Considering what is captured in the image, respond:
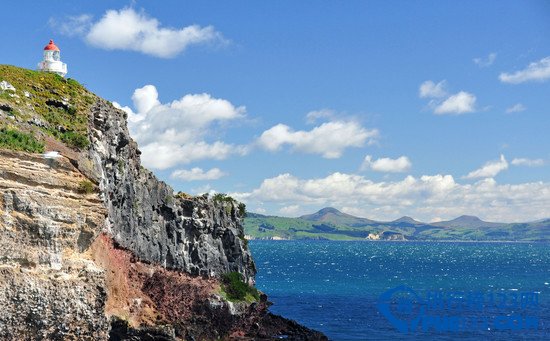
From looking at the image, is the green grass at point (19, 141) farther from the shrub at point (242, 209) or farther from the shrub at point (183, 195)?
the shrub at point (242, 209)

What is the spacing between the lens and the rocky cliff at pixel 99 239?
39.6 m

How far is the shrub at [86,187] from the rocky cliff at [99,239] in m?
0.08

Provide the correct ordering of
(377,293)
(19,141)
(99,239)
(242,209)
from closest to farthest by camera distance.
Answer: (19,141), (99,239), (242,209), (377,293)

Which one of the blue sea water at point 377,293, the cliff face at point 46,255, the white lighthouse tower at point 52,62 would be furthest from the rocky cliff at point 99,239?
the blue sea water at point 377,293

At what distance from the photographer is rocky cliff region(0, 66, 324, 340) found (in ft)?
130

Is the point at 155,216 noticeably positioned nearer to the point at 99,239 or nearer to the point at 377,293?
the point at 99,239

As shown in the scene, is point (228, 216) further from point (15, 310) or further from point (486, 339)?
point (15, 310)

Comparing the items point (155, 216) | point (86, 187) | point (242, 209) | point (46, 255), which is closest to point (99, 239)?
point (86, 187)

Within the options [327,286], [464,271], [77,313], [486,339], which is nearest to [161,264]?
[77,313]

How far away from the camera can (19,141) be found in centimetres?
4359

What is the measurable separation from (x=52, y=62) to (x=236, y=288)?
Result: 34060mm

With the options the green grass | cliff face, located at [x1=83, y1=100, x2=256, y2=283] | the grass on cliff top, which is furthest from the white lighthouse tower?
the green grass

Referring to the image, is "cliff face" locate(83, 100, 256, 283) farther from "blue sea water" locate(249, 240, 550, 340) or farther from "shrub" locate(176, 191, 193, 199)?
"blue sea water" locate(249, 240, 550, 340)

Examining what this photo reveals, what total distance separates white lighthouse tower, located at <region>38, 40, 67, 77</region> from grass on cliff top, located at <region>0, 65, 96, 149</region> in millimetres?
2693
